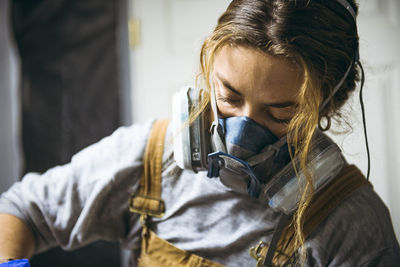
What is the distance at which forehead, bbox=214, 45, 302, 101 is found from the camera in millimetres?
600

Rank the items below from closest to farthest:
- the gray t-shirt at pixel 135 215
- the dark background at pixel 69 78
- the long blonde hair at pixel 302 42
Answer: the long blonde hair at pixel 302 42 → the gray t-shirt at pixel 135 215 → the dark background at pixel 69 78

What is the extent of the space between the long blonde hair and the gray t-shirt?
13cm

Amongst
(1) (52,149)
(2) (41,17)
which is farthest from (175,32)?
(1) (52,149)

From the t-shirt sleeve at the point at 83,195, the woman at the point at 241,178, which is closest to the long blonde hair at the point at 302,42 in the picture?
the woman at the point at 241,178

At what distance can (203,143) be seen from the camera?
682 mm

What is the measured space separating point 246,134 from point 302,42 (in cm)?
21

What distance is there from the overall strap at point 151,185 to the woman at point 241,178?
13 mm

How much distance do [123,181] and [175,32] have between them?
0.90m

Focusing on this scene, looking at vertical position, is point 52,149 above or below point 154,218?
below

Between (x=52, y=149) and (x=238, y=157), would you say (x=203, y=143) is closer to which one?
(x=238, y=157)

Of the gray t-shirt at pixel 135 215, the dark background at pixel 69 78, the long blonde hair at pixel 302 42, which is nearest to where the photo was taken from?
the long blonde hair at pixel 302 42

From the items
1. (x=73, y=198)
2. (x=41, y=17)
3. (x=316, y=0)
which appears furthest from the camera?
(x=41, y=17)

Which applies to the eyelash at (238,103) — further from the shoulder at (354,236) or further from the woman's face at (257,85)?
the shoulder at (354,236)

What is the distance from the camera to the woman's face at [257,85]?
60 cm
